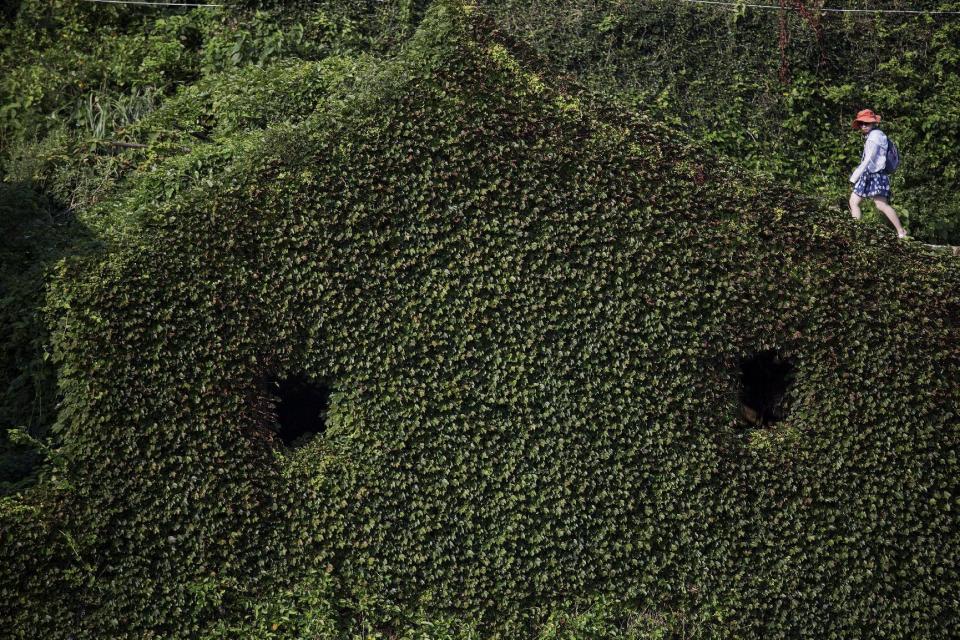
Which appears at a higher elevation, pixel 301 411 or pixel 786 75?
pixel 786 75

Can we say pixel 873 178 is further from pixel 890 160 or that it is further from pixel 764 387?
pixel 764 387

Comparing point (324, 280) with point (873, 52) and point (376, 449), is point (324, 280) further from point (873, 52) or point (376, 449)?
point (873, 52)

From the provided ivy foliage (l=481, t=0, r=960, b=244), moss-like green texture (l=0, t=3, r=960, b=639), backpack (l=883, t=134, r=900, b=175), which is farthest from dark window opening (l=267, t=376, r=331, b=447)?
backpack (l=883, t=134, r=900, b=175)

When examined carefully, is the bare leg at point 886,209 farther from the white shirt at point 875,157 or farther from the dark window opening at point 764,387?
the dark window opening at point 764,387

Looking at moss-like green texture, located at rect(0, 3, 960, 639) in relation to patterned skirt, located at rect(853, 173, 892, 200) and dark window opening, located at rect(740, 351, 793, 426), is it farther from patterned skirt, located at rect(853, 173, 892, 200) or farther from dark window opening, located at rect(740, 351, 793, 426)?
Result: patterned skirt, located at rect(853, 173, 892, 200)

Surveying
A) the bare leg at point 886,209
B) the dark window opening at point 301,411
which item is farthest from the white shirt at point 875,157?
the dark window opening at point 301,411

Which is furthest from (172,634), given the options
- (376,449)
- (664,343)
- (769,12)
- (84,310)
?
(769,12)

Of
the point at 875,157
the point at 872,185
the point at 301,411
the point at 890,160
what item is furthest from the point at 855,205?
the point at 301,411
